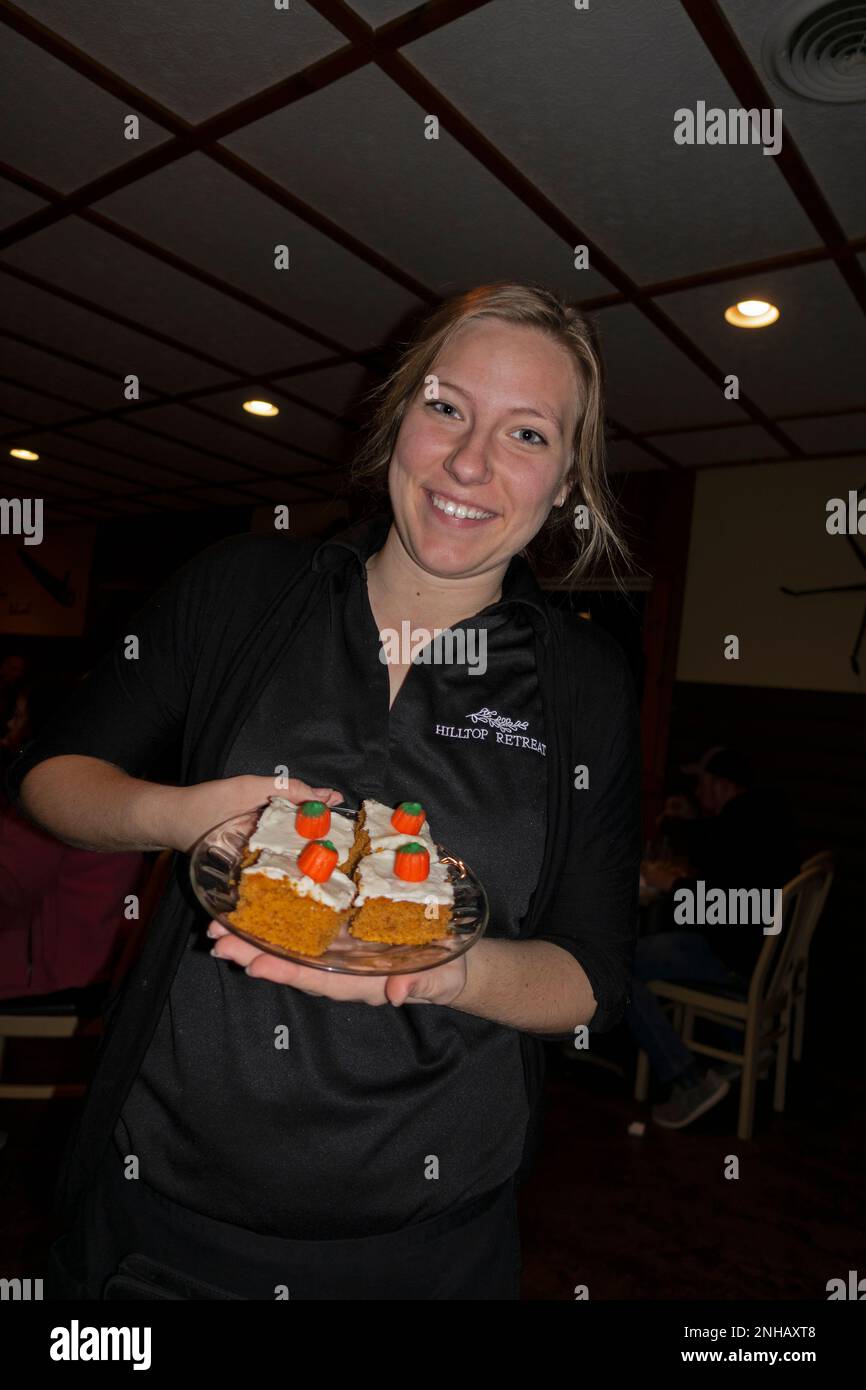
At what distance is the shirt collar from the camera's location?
1.30m

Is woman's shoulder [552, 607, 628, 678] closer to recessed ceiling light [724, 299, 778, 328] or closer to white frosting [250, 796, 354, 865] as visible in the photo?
white frosting [250, 796, 354, 865]

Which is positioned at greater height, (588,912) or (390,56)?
(390,56)

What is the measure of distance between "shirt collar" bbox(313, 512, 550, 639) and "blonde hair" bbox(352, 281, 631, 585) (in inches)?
5.2

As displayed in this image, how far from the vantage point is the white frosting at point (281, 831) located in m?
1.13

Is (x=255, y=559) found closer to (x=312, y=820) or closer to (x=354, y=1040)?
(x=312, y=820)

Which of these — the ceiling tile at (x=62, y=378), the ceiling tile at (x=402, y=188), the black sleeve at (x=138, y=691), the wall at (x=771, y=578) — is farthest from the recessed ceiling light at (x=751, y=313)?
the ceiling tile at (x=62, y=378)

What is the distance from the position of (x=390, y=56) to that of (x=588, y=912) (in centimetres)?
287

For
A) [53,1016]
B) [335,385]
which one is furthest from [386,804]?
[335,385]

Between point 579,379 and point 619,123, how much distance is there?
7.26ft

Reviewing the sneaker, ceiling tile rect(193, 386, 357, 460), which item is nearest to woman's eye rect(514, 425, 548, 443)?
the sneaker

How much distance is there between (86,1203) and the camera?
43.4 inches

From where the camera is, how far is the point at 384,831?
1215 mm
